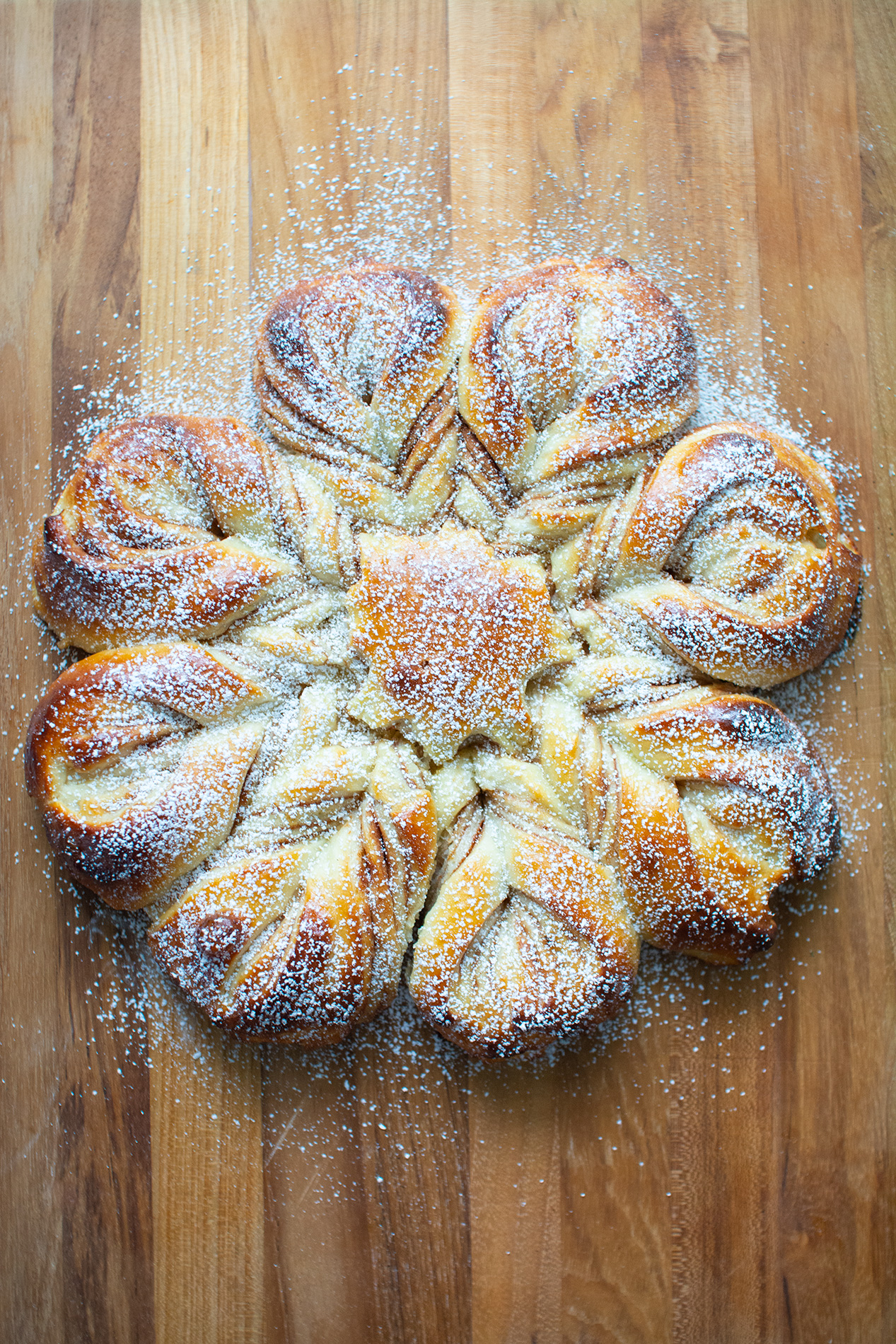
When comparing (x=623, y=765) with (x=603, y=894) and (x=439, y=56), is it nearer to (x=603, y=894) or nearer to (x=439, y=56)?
(x=603, y=894)

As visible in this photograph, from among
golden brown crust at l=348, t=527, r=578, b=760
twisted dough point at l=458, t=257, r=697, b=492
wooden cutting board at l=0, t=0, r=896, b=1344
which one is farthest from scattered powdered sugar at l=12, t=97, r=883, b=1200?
golden brown crust at l=348, t=527, r=578, b=760

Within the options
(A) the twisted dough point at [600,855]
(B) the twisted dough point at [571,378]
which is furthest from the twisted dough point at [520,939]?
(B) the twisted dough point at [571,378]

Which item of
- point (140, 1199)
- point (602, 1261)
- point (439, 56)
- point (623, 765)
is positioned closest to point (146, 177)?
point (439, 56)

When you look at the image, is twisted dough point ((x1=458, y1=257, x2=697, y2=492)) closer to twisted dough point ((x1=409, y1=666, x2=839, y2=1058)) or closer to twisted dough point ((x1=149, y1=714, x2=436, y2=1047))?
twisted dough point ((x1=409, y1=666, x2=839, y2=1058))

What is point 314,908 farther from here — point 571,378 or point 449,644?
point 571,378

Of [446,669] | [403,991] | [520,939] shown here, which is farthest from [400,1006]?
[446,669]
